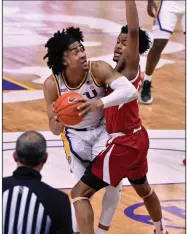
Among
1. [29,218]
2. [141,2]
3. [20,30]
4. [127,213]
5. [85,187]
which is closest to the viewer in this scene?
[29,218]

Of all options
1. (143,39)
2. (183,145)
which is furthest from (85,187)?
(183,145)

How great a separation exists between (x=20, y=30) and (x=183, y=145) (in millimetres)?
5994

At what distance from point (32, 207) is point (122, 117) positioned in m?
1.60

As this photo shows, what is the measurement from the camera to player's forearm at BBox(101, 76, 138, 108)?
14.9 feet

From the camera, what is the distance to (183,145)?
7.66m

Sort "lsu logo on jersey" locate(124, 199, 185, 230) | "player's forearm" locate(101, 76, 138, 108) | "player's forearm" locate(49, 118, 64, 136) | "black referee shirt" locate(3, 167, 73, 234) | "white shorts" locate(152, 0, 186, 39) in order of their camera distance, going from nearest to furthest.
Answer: "black referee shirt" locate(3, 167, 73, 234)
"player's forearm" locate(101, 76, 138, 108)
"player's forearm" locate(49, 118, 64, 136)
"lsu logo on jersey" locate(124, 199, 185, 230)
"white shorts" locate(152, 0, 186, 39)

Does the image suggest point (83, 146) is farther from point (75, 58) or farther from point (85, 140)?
point (75, 58)

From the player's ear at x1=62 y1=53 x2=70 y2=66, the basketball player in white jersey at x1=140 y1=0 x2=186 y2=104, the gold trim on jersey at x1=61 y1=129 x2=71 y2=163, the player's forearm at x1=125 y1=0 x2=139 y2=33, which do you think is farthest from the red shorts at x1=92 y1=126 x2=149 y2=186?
the basketball player in white jersey at x1=140 y1=0 x2=186 y2=104

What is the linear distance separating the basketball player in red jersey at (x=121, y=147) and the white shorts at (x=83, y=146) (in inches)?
3.0

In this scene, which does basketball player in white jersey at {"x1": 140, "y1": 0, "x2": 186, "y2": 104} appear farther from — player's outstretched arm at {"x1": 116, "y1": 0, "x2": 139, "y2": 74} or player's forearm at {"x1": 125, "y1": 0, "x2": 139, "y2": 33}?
player's forearm at {"x1": 125, "y1": 0, "x2": 139, "y2": 33}

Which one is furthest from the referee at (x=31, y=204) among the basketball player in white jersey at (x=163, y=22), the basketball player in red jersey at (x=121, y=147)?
the basketball player in white jersey at (x=163, y=22)

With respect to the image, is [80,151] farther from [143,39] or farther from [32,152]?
[32,152]

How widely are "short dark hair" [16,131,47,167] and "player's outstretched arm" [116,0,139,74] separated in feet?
4.70

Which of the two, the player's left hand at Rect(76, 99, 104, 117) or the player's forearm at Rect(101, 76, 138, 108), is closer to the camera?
the player's left hand at Rect(76, 99, 104, 117)
